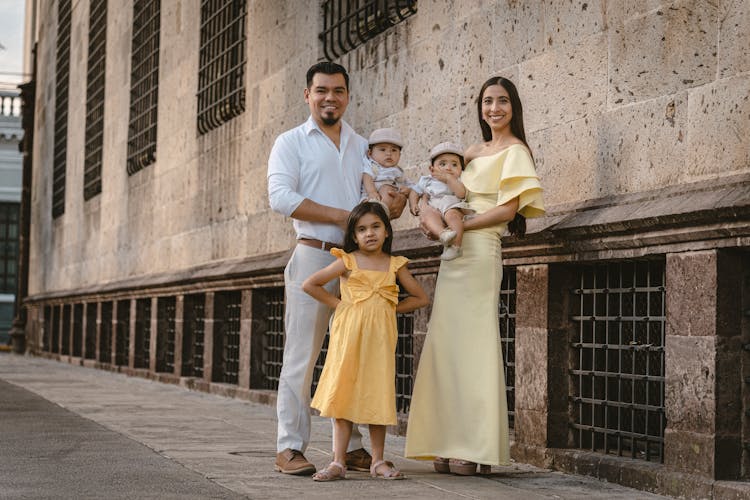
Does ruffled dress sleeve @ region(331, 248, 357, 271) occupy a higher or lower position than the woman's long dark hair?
lower

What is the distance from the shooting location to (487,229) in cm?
682

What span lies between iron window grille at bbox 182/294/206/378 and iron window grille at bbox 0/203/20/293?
1252 inches

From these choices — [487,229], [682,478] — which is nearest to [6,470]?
[487,229]

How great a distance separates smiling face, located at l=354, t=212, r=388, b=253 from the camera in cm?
662

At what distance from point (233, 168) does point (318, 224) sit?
853cm

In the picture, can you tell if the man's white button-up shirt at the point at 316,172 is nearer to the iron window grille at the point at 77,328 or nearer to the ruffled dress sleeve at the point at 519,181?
the ruffled dress sleeve at the point at 519,181

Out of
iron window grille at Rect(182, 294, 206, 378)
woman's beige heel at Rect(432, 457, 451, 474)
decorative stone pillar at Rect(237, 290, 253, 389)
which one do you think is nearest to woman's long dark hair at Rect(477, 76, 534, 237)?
woman's beige heel at Rect(432, 457, 451, 474)

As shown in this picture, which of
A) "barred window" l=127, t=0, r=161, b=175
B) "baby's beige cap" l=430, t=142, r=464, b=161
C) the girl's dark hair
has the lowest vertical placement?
the girl's dark hair

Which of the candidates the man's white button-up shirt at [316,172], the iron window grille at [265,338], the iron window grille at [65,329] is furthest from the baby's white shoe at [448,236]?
the iron window grille at [65,329]

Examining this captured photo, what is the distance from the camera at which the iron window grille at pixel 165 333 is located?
18.1m

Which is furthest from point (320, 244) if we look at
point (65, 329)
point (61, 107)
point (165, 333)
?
point (61, 107)

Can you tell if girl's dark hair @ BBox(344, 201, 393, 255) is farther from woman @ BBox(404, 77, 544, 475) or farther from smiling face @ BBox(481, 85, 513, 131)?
smiling face @ BBox(481, 85, 513, 131)

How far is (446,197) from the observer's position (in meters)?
6.82

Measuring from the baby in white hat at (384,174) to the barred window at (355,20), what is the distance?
3665 millimetres
